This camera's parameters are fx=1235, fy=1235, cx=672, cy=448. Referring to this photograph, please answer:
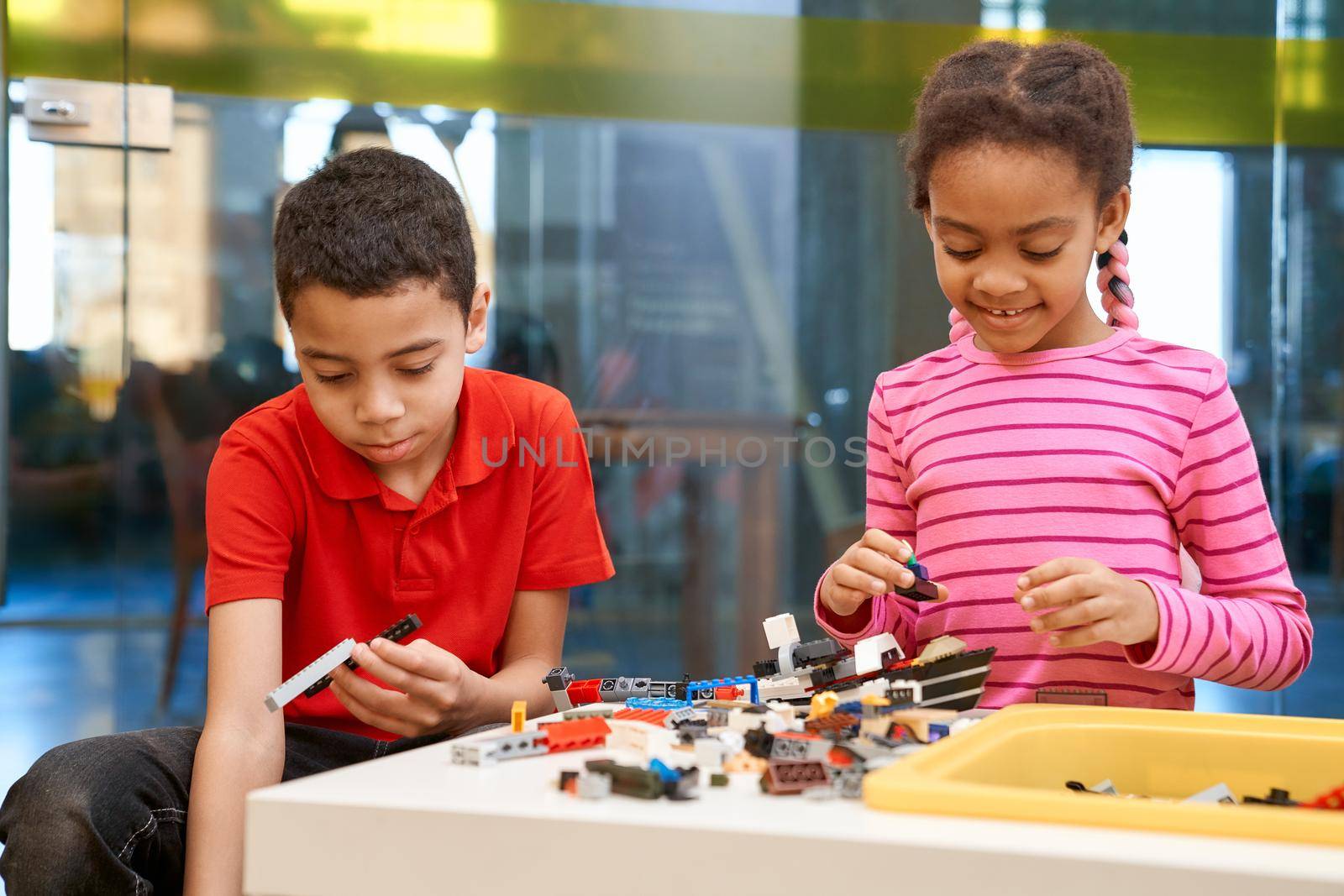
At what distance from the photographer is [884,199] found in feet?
8.52

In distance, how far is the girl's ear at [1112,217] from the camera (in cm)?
106

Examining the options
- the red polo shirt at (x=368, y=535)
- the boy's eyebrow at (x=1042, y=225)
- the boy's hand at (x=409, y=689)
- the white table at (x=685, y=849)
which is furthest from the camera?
the red polo shirt at (x=368, y=535)

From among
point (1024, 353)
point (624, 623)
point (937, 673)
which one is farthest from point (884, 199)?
point (937, 673)

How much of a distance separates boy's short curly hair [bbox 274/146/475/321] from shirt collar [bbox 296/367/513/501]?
0.32 ft

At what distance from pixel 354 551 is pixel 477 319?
0.25 meters

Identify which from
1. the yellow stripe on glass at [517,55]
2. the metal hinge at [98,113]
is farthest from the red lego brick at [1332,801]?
the metal hinge at [98,113]

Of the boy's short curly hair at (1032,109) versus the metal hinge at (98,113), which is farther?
the metal hinge at (98,113)

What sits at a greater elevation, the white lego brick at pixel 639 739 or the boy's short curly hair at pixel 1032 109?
the boy's short curly hair at pixel 1032 109

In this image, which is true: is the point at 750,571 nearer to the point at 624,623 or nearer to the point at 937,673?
the point at 624,623

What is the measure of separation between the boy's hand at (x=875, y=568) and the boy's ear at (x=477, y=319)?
0.43 m

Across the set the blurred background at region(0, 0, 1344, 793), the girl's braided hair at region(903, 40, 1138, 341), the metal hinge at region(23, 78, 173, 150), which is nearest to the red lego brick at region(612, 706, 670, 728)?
the girl's braided hair at region(903, 40, 1138, 341)

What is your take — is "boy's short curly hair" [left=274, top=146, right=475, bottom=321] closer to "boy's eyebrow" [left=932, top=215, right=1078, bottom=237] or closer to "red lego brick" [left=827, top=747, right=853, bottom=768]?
"boy's eyebrow" [left=932, top=215, right=1078, bottom=237]

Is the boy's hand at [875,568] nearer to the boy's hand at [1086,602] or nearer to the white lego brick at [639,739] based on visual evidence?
the boy's hand at [1086,602]

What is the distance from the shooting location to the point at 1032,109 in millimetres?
1000
